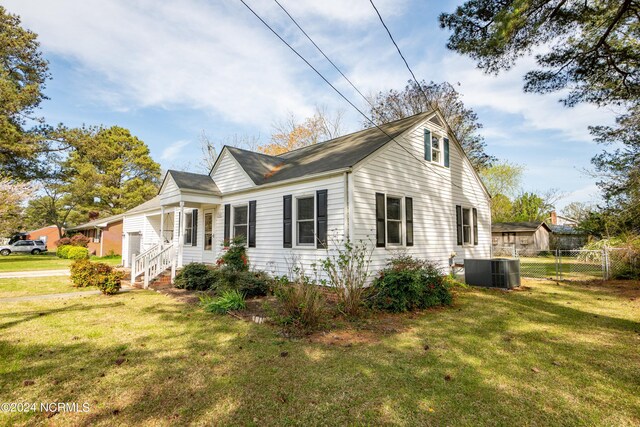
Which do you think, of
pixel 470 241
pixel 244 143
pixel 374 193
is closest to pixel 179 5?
pixel 374 193

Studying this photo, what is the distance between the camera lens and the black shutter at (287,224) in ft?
33.3

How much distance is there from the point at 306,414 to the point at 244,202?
970cm

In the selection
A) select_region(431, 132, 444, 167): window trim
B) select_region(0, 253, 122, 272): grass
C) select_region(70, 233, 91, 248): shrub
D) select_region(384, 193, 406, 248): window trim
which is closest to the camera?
select_region(384, 193, 406, 248): window trim

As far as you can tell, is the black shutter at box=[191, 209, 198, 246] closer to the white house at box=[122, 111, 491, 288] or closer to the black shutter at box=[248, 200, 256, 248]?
the white house at box=[122, 111, 491, 288]

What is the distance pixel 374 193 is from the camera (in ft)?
31.0

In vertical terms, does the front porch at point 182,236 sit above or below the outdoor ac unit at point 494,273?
above

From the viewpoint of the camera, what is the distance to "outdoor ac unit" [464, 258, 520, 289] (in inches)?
415

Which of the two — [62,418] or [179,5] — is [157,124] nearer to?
[179,5]

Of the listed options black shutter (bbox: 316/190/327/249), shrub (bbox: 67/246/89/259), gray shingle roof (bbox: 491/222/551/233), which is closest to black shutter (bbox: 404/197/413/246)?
black shutter (bbox: 316/190/327/249)

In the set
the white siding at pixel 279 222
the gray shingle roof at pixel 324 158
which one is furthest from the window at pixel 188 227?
the gray shingle roof at pixel 324 158

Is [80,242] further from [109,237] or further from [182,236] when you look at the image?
[182,236]

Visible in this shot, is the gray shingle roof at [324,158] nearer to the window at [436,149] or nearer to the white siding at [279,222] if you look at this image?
the white siding at [279,222]

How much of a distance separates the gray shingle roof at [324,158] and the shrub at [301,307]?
154 inches

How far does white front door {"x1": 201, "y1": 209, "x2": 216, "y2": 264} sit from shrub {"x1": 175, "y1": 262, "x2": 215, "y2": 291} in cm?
224
